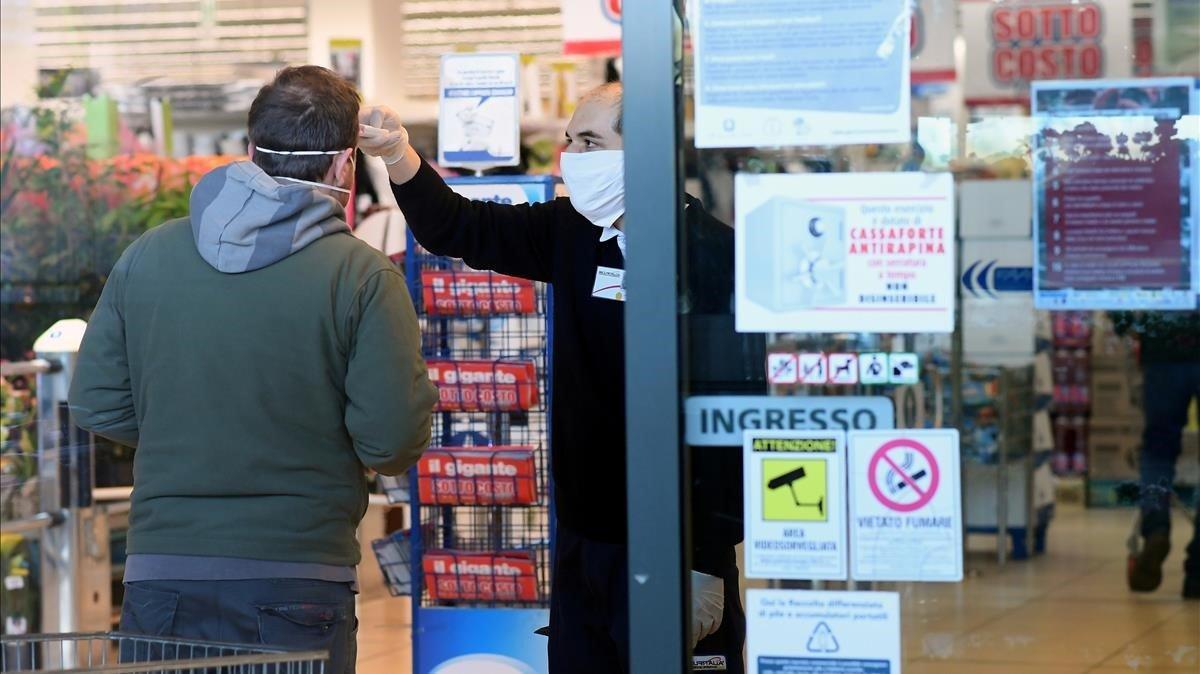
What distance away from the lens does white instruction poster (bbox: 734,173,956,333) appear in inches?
80.9

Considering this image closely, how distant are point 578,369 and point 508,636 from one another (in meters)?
1.53

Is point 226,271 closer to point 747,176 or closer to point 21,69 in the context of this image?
point 747,176

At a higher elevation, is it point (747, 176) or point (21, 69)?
point (21, 69)

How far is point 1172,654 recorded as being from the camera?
333 cm

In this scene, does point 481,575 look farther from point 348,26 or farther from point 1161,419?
point 348,26

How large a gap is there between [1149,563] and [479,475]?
1.73 meters

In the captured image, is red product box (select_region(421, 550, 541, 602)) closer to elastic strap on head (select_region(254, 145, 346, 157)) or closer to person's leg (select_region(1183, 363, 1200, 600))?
person's leg (select_region(1183, 363, 1200, 600))

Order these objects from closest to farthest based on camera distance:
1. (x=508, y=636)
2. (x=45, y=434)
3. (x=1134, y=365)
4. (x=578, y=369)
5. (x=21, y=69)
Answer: (x=578, y=369) → (x=1134, y=365) → (x=508, y=636) → (x=45, y=434) → (x=21, y=69)

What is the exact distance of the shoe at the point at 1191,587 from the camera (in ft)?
12.1

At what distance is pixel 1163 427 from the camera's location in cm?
320

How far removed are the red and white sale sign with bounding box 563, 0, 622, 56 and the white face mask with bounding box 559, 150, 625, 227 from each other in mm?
3856

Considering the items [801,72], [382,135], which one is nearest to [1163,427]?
[801,72]

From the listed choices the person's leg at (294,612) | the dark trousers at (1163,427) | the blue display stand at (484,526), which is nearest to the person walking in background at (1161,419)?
the dark trousers at (1163,427)

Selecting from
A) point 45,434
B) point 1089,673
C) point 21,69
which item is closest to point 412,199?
point 1089,673
